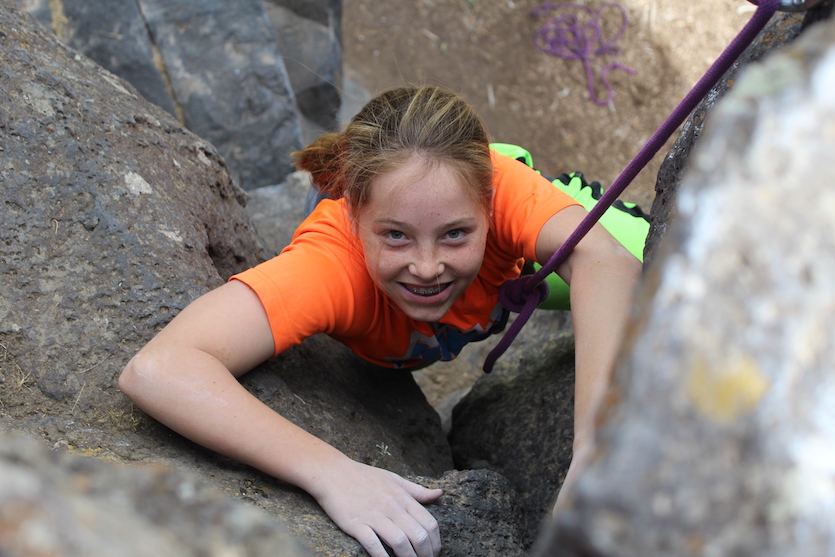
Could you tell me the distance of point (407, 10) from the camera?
6.81m

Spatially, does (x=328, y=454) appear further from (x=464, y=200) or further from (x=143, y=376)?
(x=464, y=200)

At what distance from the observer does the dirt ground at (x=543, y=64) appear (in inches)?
236

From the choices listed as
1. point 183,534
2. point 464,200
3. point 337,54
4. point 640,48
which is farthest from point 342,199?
point 640,48

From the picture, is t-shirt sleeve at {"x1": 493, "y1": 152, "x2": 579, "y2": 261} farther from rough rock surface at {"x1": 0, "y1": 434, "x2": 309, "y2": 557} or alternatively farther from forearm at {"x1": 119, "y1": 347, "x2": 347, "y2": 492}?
rough rock surface at {"x1": 0, "y1": 434, "x2": 309, "y2": 557}

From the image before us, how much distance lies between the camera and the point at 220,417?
1550mm

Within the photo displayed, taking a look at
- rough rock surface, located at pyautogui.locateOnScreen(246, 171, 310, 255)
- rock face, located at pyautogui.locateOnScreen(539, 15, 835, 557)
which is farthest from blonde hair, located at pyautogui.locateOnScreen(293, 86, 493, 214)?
rough rock surface, located at pyautogui.locateOnScreen(246, 171, 310, 255)

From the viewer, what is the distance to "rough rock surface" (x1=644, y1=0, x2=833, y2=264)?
4.73 feet

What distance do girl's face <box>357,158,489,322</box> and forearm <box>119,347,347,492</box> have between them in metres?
0.46

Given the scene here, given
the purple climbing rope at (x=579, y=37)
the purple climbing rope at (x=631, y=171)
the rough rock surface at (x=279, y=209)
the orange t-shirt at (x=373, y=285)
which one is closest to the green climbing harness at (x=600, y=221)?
the orange t-shirt at (x=373, y=285)

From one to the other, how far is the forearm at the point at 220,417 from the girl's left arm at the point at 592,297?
1.84 ft

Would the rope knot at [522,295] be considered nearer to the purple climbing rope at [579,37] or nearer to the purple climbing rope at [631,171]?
the purple climbing rope at [631,171]

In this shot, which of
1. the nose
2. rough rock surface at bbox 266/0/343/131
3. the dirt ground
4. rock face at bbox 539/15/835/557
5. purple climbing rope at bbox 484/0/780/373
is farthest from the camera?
the dirt ground

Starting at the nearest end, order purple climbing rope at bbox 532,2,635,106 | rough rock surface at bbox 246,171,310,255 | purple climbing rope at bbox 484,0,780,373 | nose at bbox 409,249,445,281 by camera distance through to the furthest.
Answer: purple climbing rope at bbox 484,0,780,373 < nose at bbox 409,249,445,281 < rough rock surface at bbox 246,171,310,255 < purple climbing rope at bbox 532,2,635,106

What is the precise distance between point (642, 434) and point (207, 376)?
1232 millimetres
